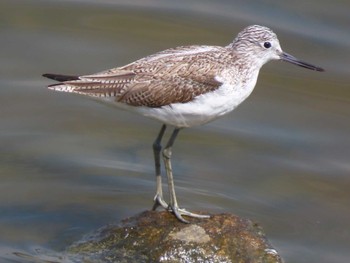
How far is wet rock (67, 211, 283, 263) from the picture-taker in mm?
9023

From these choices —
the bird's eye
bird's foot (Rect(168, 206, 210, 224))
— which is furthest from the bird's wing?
bird's foot (Rect(168, 206, 210, 224))

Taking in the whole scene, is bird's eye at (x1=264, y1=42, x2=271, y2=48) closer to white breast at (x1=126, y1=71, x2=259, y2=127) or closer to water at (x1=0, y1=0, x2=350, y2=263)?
white breast at (x1=126, y1=71, x2=259, y2=127)

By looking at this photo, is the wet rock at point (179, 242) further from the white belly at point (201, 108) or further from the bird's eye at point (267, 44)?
the bird's eye at point (267, 44)

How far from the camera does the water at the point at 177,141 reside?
418 inches

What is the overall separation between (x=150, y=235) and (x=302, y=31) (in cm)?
594

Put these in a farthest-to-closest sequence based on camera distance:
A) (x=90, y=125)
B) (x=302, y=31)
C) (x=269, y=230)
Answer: (x=302, y=31), (x=90, y=125), (x=269, y=230)

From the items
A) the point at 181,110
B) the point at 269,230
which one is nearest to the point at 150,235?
the point at 181,110

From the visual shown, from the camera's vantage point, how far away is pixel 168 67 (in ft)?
31.0

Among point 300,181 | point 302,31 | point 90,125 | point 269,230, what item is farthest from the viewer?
point 302,31

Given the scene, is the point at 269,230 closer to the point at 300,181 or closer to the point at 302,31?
the point at 300,181

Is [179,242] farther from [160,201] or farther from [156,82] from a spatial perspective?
[156,82]

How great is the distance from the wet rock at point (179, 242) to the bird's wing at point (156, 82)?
1.09 metres

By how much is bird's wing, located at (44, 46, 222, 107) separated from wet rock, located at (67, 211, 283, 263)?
3.56ft

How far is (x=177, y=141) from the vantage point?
12.2 m
